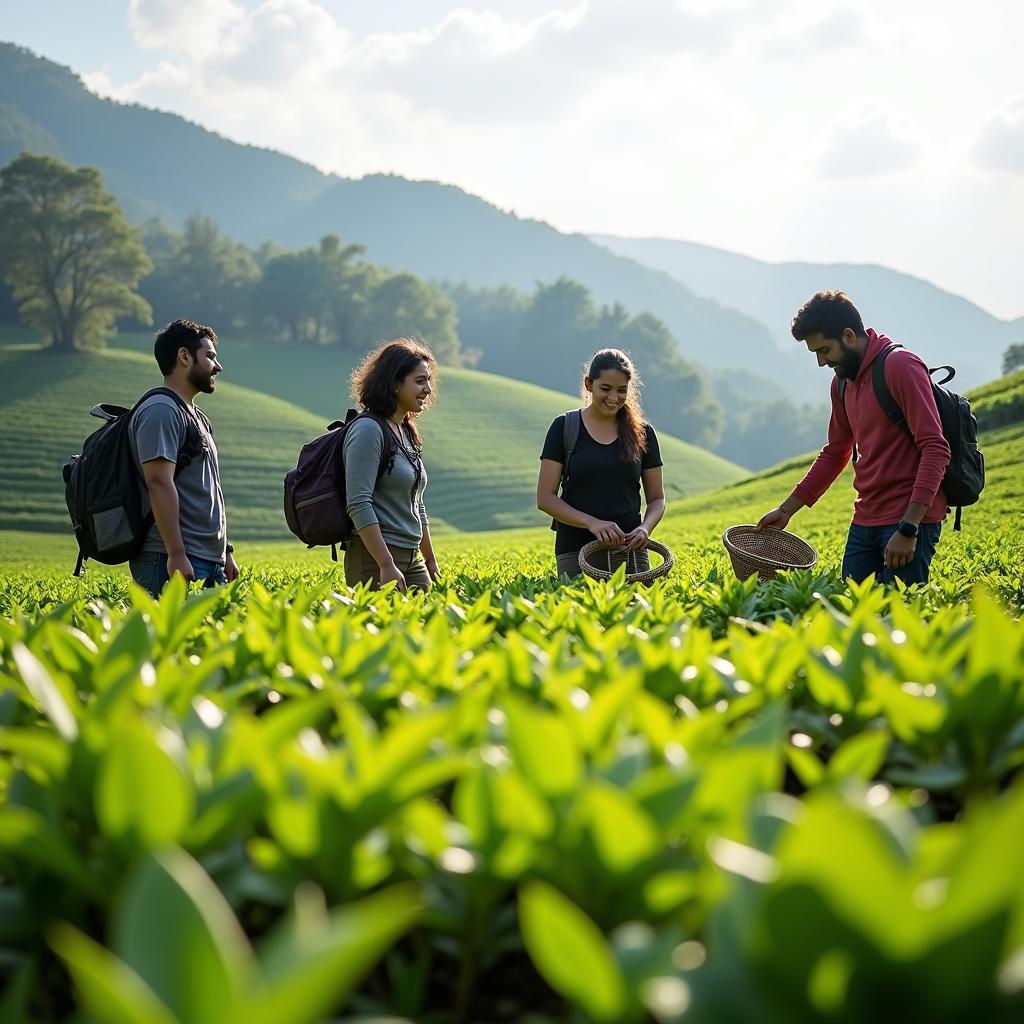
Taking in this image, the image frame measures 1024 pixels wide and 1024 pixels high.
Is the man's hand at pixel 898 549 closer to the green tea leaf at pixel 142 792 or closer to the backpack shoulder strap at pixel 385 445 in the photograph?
the backpack shoulder strap at pixel 385 445

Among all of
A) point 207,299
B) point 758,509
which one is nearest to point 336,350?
point 207,299

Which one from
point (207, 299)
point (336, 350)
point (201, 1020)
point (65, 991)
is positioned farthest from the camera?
point (207, 299)

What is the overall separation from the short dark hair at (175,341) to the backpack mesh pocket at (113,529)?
2.79 ft

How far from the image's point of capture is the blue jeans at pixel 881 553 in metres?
5.38

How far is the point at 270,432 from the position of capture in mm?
54562

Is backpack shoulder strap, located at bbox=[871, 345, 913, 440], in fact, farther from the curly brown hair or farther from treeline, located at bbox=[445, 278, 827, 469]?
treeline, located at bbox=[445, 278, 827, 469]

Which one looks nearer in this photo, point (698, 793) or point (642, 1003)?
point (642, 1003)

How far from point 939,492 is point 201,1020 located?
18.0 ft

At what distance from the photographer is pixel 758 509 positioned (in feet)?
86.0

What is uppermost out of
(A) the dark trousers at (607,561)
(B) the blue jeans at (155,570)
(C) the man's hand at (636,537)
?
(C) the man's hand at (636,537)

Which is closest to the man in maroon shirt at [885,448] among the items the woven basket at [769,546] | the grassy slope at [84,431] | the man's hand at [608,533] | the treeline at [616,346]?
the woven basket at [769,546]

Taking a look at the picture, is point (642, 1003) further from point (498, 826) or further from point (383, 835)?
point (383, 835)

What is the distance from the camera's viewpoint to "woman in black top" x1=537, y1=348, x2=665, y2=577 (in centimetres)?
594

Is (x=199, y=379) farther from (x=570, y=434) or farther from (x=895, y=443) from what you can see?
(x=895, y=443)
